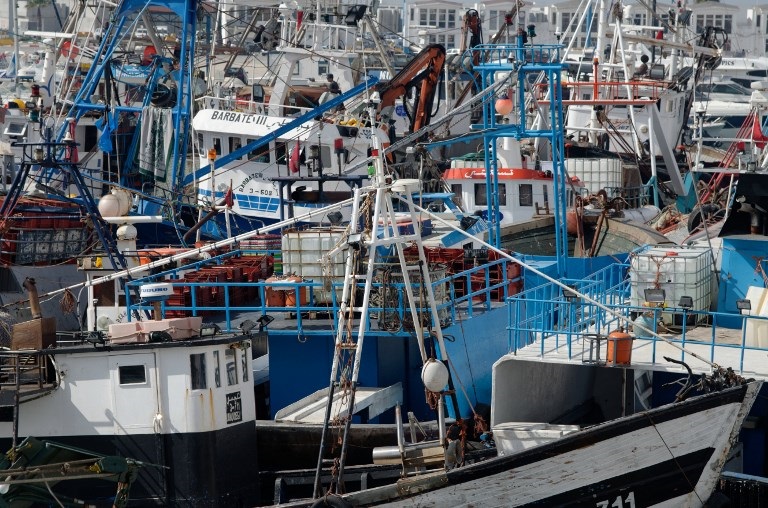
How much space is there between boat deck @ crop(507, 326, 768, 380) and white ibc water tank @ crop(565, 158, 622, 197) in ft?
56.7

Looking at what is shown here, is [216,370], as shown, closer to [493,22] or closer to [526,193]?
[526,193]

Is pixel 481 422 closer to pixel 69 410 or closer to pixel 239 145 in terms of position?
pixel 69 410

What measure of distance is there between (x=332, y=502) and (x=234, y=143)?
21.4 m

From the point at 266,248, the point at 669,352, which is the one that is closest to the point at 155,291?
the point at 266,248

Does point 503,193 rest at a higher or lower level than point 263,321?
higher

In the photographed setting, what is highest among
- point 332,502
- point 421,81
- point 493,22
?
point 493,22

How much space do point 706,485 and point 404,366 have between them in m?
5.28

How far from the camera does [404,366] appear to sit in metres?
18.8

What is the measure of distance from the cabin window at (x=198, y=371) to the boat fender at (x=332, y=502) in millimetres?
2320

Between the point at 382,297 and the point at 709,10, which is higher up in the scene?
the point at 709,10

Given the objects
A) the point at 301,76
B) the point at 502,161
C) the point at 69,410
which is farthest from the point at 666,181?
the point at 69,410

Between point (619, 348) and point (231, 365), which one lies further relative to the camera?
point (231, 365)

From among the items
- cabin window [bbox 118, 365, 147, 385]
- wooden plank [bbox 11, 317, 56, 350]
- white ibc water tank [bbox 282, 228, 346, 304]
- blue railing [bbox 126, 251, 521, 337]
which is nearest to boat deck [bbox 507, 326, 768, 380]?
blue railing [bbox 126, 251, 521, 337]

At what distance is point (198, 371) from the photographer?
15766 mm
